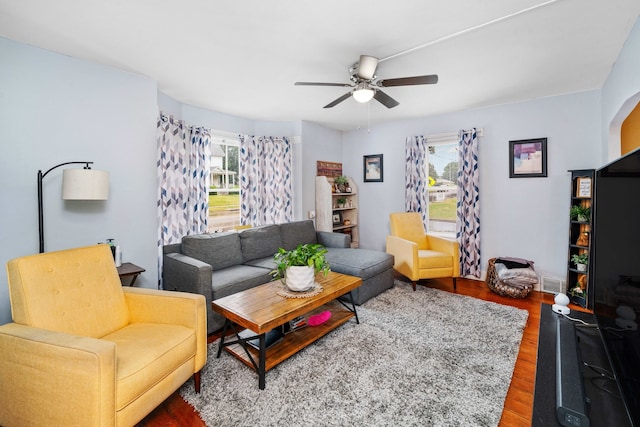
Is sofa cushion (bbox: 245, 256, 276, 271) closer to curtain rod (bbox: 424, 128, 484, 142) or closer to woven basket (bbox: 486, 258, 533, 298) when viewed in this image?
woven basket (bbox: 486, 258, 533, 298)

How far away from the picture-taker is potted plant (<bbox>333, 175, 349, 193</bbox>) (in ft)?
17.1

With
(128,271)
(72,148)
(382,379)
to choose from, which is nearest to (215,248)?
(128,271)

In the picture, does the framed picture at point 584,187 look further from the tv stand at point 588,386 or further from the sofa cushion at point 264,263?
the sofa cushion at point 264,263

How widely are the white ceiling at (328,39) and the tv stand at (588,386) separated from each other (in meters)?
1.99

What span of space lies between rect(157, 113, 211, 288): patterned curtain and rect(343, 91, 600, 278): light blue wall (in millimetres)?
3323

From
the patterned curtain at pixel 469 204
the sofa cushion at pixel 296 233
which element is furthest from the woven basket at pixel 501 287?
the sofa cushion at pixel 296 233

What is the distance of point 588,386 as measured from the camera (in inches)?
44.7

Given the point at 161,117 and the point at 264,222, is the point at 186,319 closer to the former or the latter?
the point at 161,117

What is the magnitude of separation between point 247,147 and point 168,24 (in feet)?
7.82

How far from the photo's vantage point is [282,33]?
6.95 feet

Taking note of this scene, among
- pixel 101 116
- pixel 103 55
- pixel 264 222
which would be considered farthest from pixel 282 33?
pixel 264 222

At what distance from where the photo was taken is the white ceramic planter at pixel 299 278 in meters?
2.34

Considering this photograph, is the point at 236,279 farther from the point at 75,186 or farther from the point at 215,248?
the point at 75,186

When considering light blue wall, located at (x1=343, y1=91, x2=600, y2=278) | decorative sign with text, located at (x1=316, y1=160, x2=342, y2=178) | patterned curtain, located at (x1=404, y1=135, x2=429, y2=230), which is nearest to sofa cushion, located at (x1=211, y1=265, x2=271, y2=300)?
decorative sign with text, located at (x1=316, y1=160, x2=342, y2=178)
